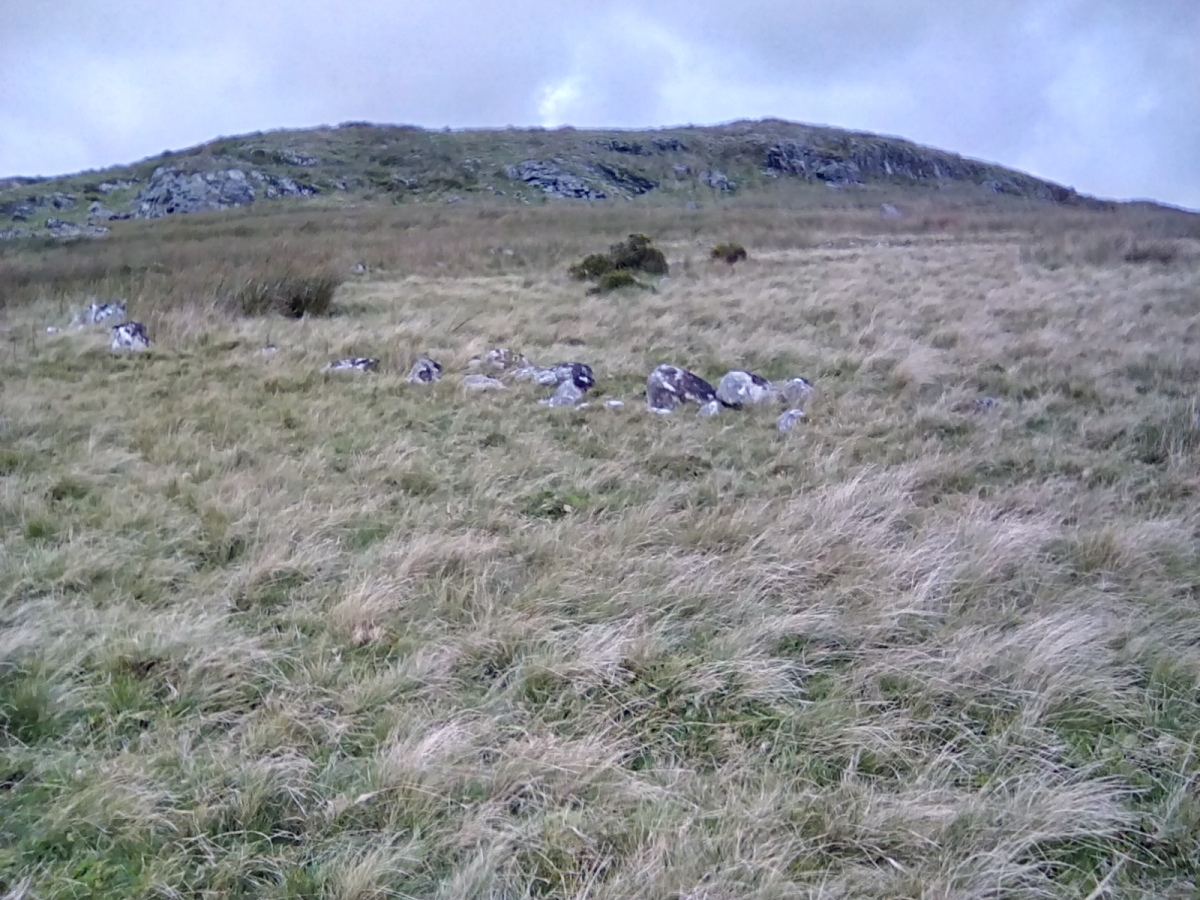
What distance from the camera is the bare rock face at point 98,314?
30.8 ft

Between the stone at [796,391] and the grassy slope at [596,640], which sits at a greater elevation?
the stone at [796,391]

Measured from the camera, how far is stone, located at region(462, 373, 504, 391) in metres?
6.75

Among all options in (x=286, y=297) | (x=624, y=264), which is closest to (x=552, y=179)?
(x=624, y=264)

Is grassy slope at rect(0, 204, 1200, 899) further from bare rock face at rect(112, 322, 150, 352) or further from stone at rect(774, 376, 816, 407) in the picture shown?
bare rock face at rect(112, 322, 150, 352)

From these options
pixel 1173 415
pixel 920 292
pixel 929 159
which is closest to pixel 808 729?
pixel 1173 415

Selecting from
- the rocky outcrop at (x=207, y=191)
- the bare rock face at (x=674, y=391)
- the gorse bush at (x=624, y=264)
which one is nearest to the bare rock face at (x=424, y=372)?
the bare rock face at (x=674, y=391)

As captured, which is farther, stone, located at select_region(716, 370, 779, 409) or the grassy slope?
stone, located at select_region(716, 370, 779, 409)

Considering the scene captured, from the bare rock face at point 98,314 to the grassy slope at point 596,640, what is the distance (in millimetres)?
2684

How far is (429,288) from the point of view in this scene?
1260cm

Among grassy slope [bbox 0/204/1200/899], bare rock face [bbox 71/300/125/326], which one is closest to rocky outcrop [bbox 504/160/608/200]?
bare rock face [bbox 71/300/125/326]

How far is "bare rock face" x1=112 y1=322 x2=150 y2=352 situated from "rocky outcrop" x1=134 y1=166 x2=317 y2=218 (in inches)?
1198

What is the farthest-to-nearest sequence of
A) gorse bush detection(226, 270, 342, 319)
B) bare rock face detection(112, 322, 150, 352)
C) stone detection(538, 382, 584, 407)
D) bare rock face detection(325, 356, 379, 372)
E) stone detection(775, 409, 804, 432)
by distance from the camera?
gorse bush detection(226, 270, 342, 319)
bare rock face detection(112, 322, 150, 352)
bare rock face detection(325, 356, 379, 372)
stone detection(538, 382, 584, 407)
stone detection(775, 409, 804, 432)

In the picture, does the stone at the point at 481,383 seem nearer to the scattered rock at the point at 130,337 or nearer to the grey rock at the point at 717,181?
the scattered rock at the point at 130,337

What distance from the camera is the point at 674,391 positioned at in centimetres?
632
